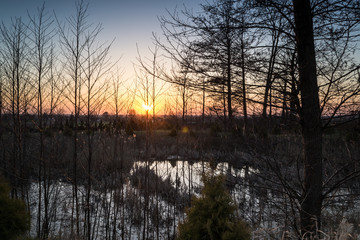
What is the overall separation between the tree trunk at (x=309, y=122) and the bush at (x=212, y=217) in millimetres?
1074

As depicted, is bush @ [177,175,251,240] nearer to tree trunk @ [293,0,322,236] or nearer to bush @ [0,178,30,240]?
tree trunk @ [293,0,322,236]

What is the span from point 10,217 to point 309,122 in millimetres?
4215

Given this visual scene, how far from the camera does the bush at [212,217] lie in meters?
1.97

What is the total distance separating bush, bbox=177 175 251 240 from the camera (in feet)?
6.46

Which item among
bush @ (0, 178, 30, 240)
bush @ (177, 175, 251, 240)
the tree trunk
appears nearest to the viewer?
bush @ (177, 175, 251, 240)

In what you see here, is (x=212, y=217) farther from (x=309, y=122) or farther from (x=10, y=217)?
(x=10, y=217)

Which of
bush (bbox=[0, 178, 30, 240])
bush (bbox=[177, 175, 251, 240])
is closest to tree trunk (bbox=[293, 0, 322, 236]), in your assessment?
bush (bbox=[177, 175, 251, 240])

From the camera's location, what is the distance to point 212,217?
2010mm

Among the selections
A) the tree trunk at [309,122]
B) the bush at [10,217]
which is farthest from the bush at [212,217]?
the bush at [10,217]

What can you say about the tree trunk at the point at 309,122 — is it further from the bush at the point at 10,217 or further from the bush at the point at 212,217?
the bush at the point at 10,217

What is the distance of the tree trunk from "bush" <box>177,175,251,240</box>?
1.07 metres

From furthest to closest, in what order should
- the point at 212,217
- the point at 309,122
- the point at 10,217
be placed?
the point at 10,217
the point at 309,122
the point at 212,217

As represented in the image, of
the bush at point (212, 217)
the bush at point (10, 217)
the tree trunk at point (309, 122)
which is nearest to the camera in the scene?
the bush at point (212, 217)

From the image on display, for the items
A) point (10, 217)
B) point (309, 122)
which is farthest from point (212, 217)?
point (10, 217)
